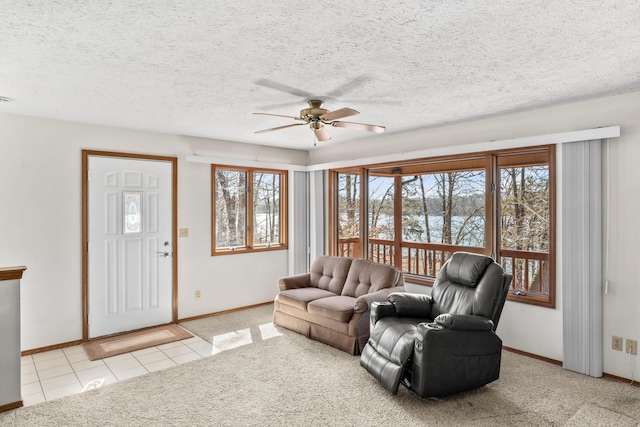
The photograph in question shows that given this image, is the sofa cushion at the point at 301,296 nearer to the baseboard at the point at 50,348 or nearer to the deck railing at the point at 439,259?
the deck railing at the point at 439,259

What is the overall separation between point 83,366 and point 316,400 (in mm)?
2257

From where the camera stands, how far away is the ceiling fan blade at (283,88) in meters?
2.87

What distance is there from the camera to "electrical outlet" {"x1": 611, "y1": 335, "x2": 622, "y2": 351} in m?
3.24

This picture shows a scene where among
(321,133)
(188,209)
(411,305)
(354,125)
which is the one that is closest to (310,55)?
(354,125)

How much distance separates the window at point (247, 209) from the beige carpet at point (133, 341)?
118 cm

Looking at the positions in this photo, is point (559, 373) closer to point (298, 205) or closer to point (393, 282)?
point (393, 282)

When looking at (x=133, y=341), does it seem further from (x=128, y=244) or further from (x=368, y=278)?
(x=368, y=278)

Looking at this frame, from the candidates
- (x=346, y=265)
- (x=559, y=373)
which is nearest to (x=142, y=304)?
(x=346, y=265)

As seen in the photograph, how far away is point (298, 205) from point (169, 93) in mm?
3108

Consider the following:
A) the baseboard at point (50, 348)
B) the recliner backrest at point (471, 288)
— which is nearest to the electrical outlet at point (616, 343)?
the recliner backrest at point (471, 288)

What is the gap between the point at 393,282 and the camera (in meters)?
4.26

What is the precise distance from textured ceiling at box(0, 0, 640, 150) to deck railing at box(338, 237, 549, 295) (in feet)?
5.05

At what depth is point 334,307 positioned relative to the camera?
158 inches

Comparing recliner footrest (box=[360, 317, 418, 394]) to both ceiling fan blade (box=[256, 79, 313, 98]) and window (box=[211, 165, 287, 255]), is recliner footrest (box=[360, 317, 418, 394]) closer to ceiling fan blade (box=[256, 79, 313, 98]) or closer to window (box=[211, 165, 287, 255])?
ceiling fan blade (box=[256, 79, 313, 98])
